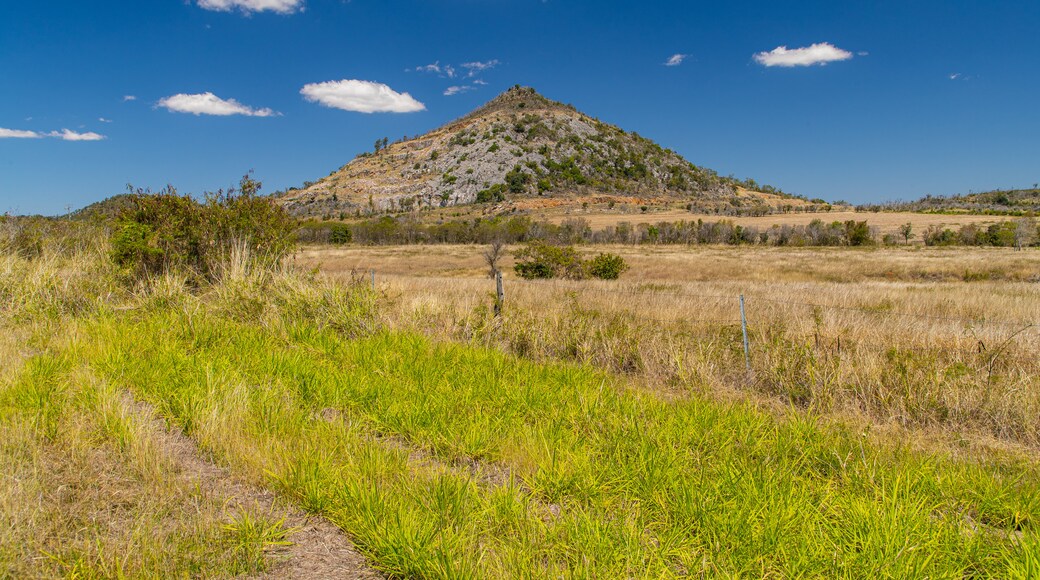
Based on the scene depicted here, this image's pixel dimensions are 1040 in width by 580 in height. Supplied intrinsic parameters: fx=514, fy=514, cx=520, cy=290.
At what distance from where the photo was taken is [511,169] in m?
116

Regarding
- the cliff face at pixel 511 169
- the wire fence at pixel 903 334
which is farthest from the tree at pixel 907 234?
the cliff face at pixel 511 169

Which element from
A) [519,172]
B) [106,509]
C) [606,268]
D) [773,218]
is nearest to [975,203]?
[773,218]

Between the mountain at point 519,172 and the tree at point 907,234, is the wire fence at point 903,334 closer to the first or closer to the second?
the tree at point 907,234

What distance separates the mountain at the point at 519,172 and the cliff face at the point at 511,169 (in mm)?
268

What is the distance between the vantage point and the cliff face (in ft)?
364

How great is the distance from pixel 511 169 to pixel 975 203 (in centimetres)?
9240

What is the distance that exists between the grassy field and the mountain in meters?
89.8

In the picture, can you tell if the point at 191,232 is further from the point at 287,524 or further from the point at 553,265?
the point at 553,265

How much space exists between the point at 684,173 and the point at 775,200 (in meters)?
23.9

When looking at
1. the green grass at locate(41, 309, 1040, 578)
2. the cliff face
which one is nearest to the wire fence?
the green grass at locate(41, 309, 1040, 578)

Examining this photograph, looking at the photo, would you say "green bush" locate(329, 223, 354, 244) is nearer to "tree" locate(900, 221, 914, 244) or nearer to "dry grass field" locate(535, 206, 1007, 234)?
"dry grass field" locate(535, 206, 1007, 234)

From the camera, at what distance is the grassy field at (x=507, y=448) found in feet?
8.79

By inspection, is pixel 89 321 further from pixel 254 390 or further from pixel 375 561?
pixel 375 561

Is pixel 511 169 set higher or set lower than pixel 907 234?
higher
